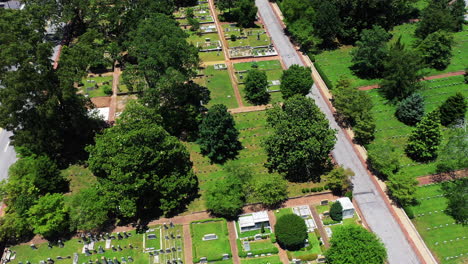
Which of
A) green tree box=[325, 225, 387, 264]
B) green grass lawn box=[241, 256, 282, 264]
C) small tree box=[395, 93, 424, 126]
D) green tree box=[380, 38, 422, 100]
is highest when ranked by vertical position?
green tree box=[380, 38, 422, 100]

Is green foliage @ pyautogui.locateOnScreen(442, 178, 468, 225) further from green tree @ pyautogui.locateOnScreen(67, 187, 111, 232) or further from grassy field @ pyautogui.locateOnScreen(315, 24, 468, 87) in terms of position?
green tree @ pyautogui.locateOnScreen(67, 187, 111, 232)

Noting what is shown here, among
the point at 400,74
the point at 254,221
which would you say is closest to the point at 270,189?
the point at 254,221

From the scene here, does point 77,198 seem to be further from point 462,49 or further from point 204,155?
point 462,49

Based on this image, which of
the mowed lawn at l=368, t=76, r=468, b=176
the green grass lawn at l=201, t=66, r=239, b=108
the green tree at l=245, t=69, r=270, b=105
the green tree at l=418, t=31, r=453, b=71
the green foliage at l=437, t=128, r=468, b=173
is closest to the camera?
the green foliage at l=437, t=128, r=468, b=173

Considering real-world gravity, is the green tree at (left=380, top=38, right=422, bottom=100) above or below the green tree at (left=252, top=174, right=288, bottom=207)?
above

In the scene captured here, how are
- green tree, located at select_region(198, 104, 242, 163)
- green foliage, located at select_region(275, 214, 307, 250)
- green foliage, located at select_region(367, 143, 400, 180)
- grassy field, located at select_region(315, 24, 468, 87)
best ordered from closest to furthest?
1. green foliage, located at select_region(275, 214, 307, 250)
2. green foliage, located at select_region(367, 143, 400, 180)
3. green tree, located at select_region(198, 104, 242, 163)
4. grassy field, located at select_region(315, 24, 468, 87)

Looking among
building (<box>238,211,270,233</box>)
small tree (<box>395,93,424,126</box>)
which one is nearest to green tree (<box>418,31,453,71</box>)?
small tree (<box>395,93,424,126</box>)

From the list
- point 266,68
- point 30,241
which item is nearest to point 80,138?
point 30,241
